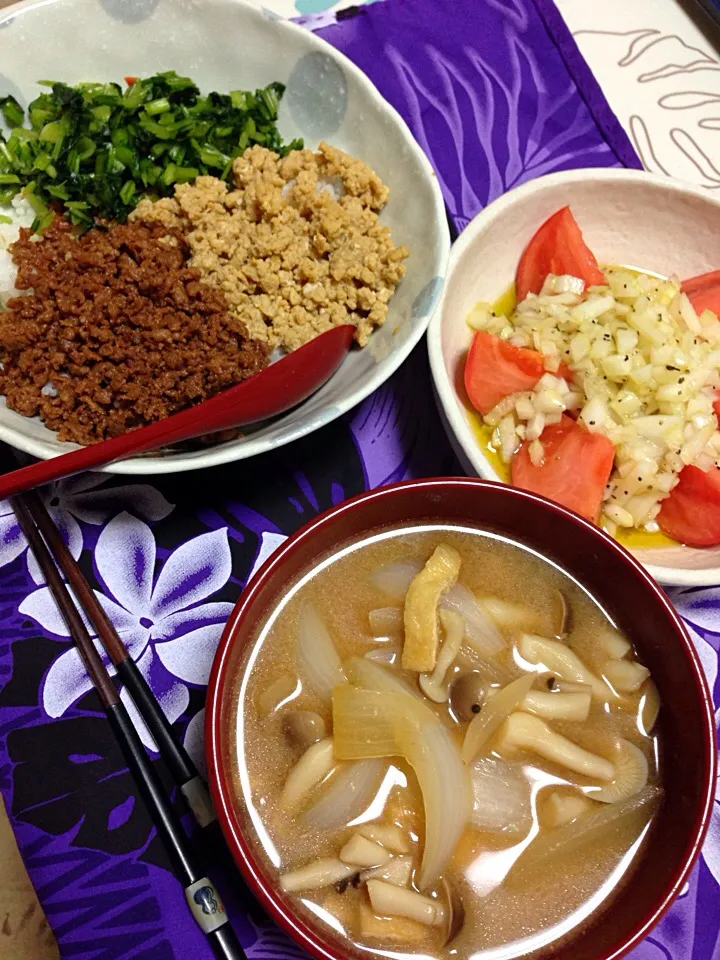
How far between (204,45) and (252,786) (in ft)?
5.54

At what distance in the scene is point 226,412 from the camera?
1.39 metres

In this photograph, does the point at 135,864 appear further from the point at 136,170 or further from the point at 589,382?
the point at 136,170

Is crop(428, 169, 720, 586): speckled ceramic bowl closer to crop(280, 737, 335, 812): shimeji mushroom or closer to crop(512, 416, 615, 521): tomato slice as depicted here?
crop(512, 416, 615, 521): tomato slice

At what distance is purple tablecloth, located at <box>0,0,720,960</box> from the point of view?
51.8 inches

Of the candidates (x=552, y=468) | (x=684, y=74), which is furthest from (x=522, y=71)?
(x=552, y=468)

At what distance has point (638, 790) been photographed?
117 cm

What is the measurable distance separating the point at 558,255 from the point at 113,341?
3.41 ft

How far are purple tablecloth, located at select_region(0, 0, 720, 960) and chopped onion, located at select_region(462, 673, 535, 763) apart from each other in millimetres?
531

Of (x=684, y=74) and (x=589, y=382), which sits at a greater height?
(x=684, y=74)

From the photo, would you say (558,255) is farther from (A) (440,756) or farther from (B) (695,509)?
(A) (440,756)

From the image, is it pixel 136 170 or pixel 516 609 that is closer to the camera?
pixel 516 609

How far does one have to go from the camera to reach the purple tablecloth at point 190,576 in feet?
4.31

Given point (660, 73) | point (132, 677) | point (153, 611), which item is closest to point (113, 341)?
point (153, 611)

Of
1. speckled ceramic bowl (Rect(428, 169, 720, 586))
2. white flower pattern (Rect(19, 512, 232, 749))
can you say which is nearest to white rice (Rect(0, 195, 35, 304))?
white flower pattern (Rect(19, 512, 232, 749))
